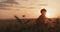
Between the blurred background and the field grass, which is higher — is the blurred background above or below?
above

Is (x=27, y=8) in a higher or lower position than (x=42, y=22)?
higher

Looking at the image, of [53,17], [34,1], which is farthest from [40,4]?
[53,17]

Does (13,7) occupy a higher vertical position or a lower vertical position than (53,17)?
higher

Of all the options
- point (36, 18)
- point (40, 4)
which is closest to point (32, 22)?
point (36, 18)

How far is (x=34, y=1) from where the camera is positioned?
359 cm

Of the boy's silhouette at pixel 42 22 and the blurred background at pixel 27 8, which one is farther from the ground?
the blurred background at pixel 27 8

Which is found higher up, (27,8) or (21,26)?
(27,8)

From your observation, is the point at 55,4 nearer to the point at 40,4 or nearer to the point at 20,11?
the point at 40,4

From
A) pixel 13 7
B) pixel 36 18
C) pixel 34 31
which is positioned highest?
pixel 13 7

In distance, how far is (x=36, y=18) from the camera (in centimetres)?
356

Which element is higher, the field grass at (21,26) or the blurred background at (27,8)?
the blurred background at (27,8)

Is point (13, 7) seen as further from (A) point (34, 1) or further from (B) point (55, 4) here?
(B) point (55, 4)

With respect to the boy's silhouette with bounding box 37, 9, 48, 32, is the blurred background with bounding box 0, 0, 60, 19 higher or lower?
higher

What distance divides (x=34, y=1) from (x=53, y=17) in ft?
1.67
